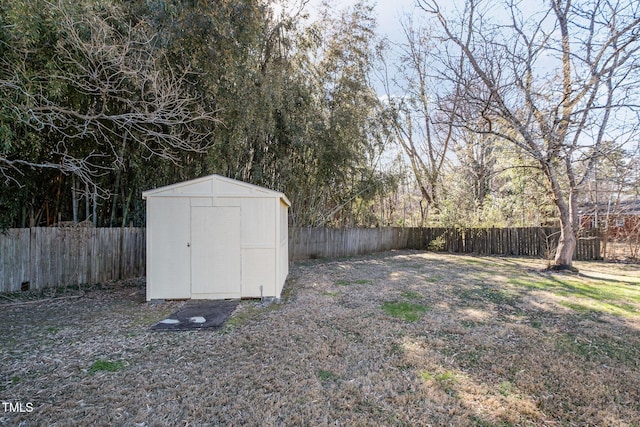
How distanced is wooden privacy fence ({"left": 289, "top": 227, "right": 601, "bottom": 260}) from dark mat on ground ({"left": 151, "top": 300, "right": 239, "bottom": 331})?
15.9 ft

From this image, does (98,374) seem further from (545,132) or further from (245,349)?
(545,132)

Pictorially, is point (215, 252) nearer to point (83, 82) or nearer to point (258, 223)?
point (258, 223)

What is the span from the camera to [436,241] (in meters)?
12.3

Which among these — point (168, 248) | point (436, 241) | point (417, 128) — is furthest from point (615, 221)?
point (168, 248)

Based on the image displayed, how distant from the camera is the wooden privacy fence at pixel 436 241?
9.59 metres

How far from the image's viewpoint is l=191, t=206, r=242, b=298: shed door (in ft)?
15.2

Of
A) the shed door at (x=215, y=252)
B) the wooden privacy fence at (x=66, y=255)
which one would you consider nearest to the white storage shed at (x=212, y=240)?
the shed door at (x=215, y=252)

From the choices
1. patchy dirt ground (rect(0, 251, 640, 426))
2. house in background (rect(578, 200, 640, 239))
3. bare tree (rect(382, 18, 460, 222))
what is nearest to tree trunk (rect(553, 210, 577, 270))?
house in background (rect(578, 200, 640, 239))

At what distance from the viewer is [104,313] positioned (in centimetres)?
419

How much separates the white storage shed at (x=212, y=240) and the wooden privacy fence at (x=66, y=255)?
1.82 meters

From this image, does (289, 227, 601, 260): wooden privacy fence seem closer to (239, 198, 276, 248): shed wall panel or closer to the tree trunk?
the tree trunk

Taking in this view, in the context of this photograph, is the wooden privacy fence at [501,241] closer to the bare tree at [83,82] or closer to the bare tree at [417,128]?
the bare tree at [417,128]

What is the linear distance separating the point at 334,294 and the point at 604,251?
9243 mm

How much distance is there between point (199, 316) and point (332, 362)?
2009 millimetres
